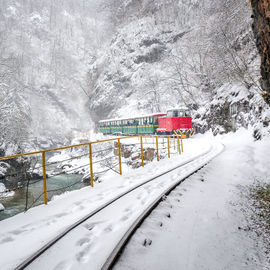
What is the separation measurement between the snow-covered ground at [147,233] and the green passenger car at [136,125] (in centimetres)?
1658

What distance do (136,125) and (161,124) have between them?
3893 mm

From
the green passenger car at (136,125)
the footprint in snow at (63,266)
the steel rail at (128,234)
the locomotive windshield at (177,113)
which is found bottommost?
the footprint in snow at (63,266)

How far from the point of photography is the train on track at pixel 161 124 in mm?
19281

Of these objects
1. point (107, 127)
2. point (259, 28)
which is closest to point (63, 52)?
point (107, 127)

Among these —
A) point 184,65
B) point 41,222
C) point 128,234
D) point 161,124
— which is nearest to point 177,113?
point 161,124

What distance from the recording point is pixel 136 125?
2341 cm

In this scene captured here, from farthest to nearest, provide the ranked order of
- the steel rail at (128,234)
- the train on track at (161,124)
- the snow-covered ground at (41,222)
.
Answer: the train on track at (161,124) → the snow-covered ground at (41,222) → the steel rail at (128,234)

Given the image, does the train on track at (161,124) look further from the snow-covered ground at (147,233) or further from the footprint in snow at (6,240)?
the footprint in snow at (6,240)

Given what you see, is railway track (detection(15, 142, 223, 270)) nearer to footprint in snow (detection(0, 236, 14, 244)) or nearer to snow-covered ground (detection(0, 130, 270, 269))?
snow-covered ground (detection(0, 130, 270, 269))

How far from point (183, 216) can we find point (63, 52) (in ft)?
284

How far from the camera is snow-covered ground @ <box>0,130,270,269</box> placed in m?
2.39

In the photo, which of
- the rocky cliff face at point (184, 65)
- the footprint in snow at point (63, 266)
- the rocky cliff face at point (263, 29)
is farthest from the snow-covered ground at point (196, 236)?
the rocky cliff face at point (184, 65)

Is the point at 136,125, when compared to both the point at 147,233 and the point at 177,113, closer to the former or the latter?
the point at 177,113

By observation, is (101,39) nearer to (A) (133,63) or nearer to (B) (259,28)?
(A) (133,63)
